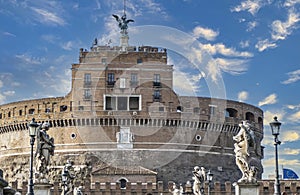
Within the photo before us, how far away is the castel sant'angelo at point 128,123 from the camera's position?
218 feet

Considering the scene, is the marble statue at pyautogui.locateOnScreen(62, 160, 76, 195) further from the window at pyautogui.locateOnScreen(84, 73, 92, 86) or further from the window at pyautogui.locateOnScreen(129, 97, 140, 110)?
the window at pyautogui.locateOnScreen(84, 73, 92, 86)

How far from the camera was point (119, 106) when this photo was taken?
67.8 meters

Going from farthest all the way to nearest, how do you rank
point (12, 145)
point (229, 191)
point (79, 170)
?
1. point (12, 145)
2. point (79, 170)
3. point (229, 191)

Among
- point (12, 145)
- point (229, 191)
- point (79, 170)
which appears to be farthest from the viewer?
point (12, 145)

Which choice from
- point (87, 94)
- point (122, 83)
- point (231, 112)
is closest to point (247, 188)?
point (122, 83)

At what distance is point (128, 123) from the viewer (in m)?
66.6

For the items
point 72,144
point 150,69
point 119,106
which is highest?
point 150,69

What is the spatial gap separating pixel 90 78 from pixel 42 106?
6459 mm

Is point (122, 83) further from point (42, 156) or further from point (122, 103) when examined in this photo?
point (42, 156)

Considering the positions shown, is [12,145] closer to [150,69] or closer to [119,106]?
[119,106]

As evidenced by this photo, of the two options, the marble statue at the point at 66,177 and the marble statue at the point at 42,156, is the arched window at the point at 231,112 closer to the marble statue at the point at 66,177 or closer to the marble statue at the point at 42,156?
the marble statue at the point at 66,177

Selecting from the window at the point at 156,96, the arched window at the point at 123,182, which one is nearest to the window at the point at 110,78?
the window at the point at 156,96

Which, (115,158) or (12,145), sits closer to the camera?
(115,158)

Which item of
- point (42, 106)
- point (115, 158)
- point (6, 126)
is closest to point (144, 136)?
point (115, 158)
